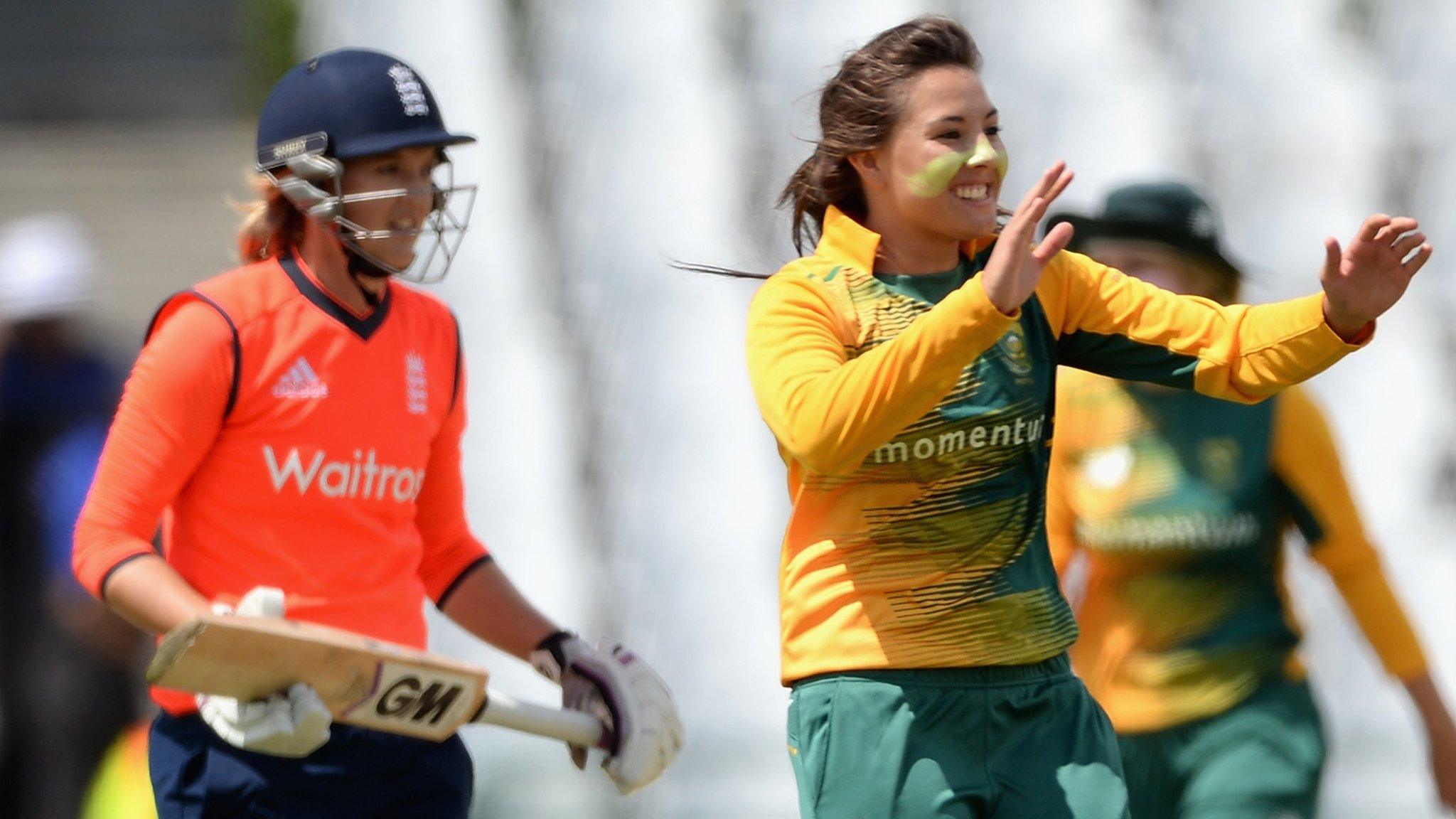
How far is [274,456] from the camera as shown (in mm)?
2930

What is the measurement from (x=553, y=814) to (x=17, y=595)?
1.90m

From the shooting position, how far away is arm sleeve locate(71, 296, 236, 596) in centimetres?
284

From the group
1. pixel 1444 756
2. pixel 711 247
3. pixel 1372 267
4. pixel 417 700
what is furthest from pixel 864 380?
pixel 711 247

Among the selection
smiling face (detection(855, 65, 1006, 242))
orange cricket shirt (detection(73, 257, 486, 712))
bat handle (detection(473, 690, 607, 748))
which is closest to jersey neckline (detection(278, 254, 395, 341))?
orange cricket shirt (detection(73, 257, 486, 712))

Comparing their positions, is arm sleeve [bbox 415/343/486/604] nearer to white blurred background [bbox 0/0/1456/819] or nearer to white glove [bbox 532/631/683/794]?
white glove [bbox 532/631/683/794]

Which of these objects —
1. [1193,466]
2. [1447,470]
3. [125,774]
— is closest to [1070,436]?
[1193,466]

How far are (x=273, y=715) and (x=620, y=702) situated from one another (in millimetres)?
680

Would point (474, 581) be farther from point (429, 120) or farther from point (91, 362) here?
point (91, 362)

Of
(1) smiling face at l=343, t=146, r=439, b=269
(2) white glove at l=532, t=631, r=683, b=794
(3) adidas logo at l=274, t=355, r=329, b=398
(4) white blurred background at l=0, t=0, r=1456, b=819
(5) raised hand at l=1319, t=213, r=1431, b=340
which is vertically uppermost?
(5) raised hand at l=1319, t=213, r=1431, b=340

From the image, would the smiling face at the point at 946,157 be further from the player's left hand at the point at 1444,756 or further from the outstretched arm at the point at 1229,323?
the player's left hand at the point at 1444,756

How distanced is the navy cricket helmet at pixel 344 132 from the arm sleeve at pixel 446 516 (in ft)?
0.89

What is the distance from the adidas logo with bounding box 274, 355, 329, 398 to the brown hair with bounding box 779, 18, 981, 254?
824mm

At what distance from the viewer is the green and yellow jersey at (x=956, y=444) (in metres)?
2.74

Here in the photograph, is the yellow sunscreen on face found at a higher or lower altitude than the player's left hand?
higher
